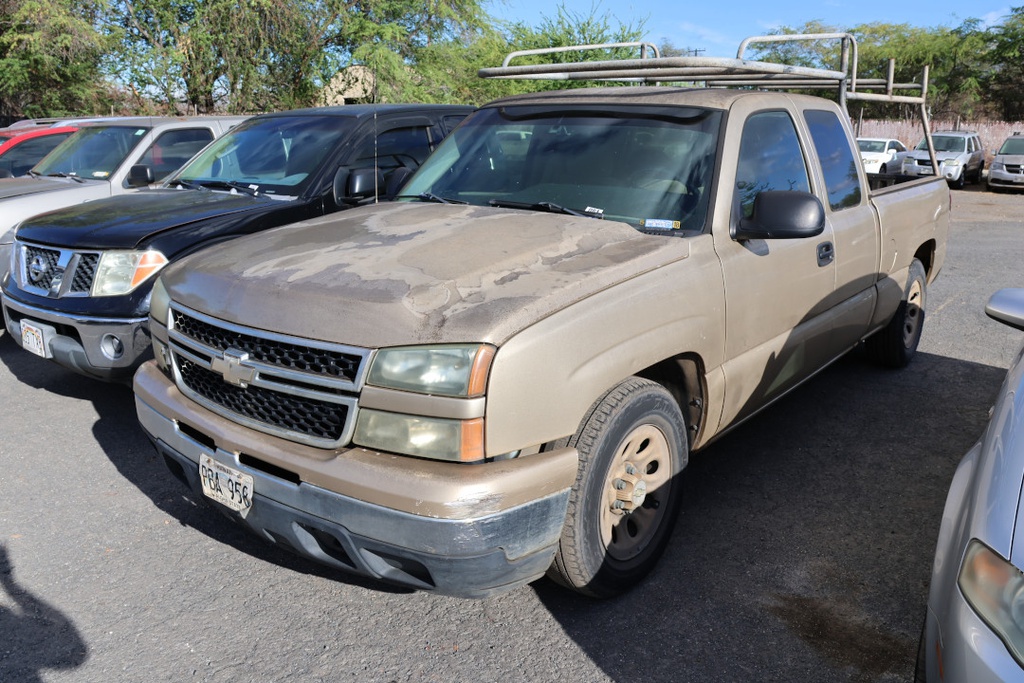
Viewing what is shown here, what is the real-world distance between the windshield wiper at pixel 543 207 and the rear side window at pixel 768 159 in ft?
2.16

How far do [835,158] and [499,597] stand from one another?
2.99 meters

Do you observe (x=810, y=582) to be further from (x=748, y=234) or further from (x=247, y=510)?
(x=247, y=510)

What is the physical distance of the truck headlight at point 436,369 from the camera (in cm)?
250

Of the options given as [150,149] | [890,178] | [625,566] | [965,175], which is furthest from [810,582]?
[965,175]

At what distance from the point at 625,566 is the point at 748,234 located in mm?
1439

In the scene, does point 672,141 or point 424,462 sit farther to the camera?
point 672,141

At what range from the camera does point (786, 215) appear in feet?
11.2

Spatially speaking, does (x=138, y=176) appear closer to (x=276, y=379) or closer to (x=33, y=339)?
(x=33, y=339)

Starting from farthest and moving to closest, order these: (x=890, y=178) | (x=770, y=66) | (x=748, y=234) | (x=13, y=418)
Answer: (x=890, y=178), (x=13, y=418), (x=770, y=66), (x=748, y=234)

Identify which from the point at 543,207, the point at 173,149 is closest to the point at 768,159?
the point at 543,207

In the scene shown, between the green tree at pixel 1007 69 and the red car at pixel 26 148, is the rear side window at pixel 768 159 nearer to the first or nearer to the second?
the red car at pixel 26 148

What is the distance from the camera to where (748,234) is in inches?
139

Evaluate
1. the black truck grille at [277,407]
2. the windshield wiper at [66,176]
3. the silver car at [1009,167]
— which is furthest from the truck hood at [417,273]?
the silver car at [1009,167]

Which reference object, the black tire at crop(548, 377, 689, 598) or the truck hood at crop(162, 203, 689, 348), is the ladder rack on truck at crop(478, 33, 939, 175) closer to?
the truck hood at crop(162, 203, 689, 348)
